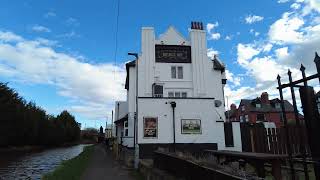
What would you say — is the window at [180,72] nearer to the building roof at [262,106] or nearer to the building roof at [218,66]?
the building roof at [218,66]

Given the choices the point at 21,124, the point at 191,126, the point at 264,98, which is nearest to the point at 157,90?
the point at 191,126

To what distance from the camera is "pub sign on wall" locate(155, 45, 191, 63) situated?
102ft

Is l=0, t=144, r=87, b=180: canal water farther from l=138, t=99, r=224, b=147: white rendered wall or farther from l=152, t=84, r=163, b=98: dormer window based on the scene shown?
l=152, t=84, r=163, b=98: dormer window

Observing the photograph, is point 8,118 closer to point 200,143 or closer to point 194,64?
point 194,64

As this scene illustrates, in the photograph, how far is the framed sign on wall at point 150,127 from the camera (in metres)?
22.6

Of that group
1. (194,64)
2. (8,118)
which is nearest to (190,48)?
(194,64)

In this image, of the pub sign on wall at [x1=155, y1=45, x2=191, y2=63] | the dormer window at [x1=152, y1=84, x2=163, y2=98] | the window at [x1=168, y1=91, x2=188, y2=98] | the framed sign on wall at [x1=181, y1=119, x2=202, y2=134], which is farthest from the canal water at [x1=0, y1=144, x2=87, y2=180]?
the pub sign on wall at [x1=155, y1=45, x2=191, y2=63]

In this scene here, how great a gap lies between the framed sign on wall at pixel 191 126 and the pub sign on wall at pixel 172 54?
9217 millimetres

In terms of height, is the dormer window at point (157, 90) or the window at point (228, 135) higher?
the dormer window at point (157, 90)

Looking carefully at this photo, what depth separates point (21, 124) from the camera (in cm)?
5706

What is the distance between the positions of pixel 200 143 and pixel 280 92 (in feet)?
58.9

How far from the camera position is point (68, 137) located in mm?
103500

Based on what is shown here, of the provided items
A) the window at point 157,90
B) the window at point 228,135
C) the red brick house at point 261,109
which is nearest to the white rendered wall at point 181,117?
the window at point 228,135

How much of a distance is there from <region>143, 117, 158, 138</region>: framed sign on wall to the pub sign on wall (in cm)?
953
